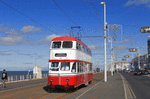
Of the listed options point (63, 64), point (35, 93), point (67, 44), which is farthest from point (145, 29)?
point (35, 93)

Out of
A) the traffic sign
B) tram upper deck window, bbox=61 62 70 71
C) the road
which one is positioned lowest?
the road

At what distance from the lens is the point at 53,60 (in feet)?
59.1

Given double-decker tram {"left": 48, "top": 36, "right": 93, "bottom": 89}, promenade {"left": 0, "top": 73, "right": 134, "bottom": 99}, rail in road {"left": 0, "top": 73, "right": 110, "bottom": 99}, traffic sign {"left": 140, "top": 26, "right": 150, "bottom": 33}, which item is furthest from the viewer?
traffic sign {"left": 140, "top": 26, "right": 150, "bottom": 33}

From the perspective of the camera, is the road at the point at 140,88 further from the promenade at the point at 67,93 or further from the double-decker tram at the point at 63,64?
the double-decker tram at the point at 63,64

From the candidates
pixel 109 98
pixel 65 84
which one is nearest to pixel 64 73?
pixel 65 84

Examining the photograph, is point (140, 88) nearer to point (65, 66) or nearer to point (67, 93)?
point (67, 93)

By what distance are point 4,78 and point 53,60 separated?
7.99m

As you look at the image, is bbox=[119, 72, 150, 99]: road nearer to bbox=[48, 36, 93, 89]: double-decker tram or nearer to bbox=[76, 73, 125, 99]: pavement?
bbox=[76, 73, 125, 99]: pavement

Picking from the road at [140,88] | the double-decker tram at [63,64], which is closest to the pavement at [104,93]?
the road at [140,88]

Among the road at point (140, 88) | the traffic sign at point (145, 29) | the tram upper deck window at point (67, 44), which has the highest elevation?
the traffic sign at point (145, 29)

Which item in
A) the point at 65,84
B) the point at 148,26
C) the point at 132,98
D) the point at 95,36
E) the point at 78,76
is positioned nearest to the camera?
the point at 132,98

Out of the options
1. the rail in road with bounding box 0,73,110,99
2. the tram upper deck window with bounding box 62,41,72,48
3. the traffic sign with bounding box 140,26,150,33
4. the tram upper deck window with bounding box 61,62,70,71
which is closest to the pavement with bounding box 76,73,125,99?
the rail in road with bounding box 0,73,110,99

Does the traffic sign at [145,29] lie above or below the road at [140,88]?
above

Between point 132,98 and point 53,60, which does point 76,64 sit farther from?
point 132,98
